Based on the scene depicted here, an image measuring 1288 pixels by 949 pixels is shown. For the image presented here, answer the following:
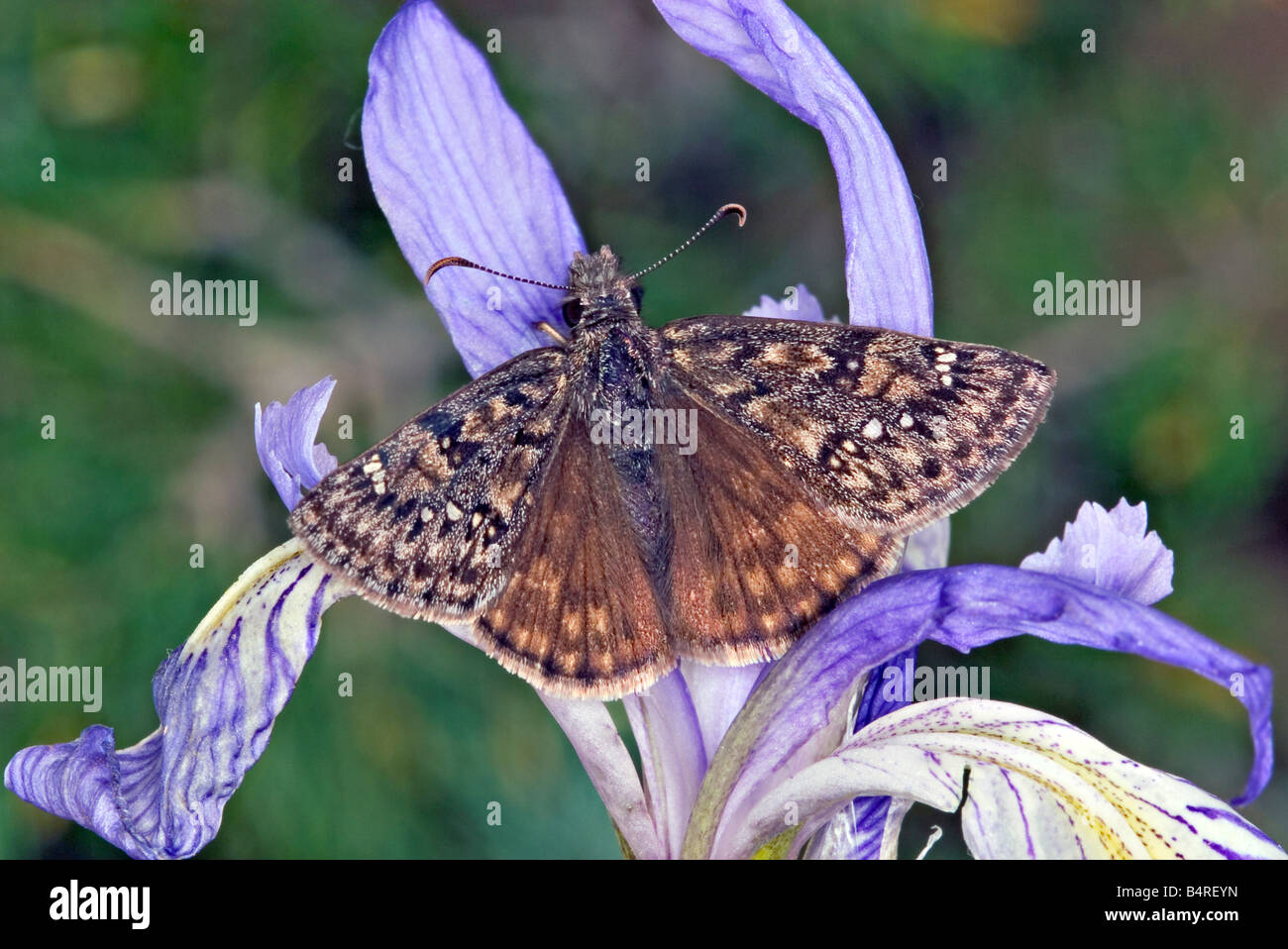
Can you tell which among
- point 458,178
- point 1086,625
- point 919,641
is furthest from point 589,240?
point 1086,625

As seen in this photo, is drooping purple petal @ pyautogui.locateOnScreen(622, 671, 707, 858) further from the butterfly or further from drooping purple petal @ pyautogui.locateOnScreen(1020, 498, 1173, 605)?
drooping purple petal @ pyautogui.locateOnScreen(1020, 498, 1173, 605)

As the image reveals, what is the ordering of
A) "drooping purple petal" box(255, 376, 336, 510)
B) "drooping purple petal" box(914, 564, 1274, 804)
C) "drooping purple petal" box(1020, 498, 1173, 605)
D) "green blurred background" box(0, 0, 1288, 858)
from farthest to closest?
"green blurred background" box(0, 0, 1288, 858) < "drooping purple petal" box(255, 376, 336, 510) < "drooping purple petal" box(1020, 498, 1173, 605) < "drooping purple petal" box(914, 564, 1274, 804)

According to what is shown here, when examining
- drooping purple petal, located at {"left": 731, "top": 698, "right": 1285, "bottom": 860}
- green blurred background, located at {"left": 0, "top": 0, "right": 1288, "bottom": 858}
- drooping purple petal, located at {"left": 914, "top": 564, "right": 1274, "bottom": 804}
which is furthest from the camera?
green blurred background, located at {"left": 0, "top": 0, "right": 1288, "bottom": 858}

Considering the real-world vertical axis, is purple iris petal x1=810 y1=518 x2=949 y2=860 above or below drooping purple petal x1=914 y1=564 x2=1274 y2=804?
below

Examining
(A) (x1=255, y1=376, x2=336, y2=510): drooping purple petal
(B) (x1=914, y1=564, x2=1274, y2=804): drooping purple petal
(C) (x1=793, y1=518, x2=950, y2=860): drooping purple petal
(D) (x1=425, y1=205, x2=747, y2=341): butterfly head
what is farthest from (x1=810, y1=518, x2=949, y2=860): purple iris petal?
(A) (x1=255, y1=376, x2=336, y2=510): drooping purple petal

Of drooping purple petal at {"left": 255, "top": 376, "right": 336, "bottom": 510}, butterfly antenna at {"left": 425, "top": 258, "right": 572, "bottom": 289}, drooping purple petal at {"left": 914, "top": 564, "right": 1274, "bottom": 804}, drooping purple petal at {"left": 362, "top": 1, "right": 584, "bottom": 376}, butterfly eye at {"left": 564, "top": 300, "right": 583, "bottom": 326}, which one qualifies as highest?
drooping purple petal at {"left": 362, "top": 1, "right": 584, "bottom": 376}

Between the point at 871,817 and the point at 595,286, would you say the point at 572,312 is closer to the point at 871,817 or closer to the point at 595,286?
the point at 595,286

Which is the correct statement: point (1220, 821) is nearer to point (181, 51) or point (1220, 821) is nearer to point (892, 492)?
point (892, 492)

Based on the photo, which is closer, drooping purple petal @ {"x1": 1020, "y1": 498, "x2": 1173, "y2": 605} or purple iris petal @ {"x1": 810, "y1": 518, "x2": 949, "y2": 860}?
drooping purple petal @ {"x1": 1020, "y1": 498, "x2": 1173, "y2": 605}
